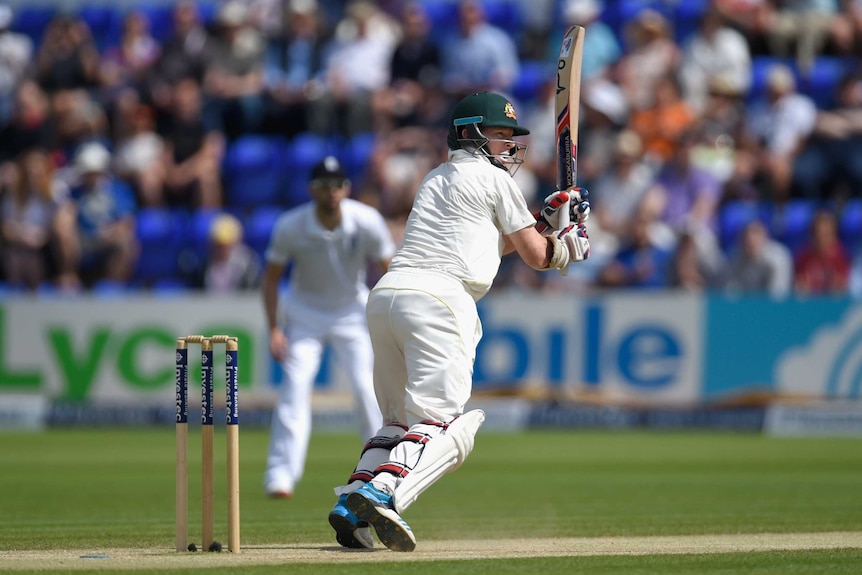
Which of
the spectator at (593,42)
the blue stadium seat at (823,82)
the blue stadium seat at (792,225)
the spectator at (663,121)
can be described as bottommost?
the blue stadium seat at (792,225)

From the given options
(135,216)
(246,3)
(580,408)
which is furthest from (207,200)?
(580,408)


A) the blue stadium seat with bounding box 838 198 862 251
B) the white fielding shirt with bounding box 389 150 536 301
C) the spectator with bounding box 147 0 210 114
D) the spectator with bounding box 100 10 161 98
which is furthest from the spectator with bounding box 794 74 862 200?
the white fielding shirt with bounding box 389 150 536 301

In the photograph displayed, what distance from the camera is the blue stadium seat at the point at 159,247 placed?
17.1m

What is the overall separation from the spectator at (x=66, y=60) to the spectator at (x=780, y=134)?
28.9 feet

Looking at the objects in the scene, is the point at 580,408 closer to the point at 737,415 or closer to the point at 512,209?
the point at 737,415

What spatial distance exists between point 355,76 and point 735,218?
5.10 m

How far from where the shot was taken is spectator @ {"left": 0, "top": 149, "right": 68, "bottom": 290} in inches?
662

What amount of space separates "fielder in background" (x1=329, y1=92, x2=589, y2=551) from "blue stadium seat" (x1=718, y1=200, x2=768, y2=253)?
918 centimetres

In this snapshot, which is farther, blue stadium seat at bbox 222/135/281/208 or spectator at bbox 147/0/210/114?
spectator at bbox 147/0/210/114

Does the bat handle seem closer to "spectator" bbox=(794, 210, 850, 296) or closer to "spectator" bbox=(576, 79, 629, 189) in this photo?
"spectator" bbox=(794, 210, 850, 296)

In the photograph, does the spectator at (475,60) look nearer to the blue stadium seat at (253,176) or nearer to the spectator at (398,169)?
the spectator at (398,169)

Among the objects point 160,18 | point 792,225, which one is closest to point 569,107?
point 792,225

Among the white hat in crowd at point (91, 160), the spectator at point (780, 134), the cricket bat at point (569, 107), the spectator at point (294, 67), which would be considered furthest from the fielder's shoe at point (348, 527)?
the spectator at point (294, 67)

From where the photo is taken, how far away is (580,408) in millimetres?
15023
